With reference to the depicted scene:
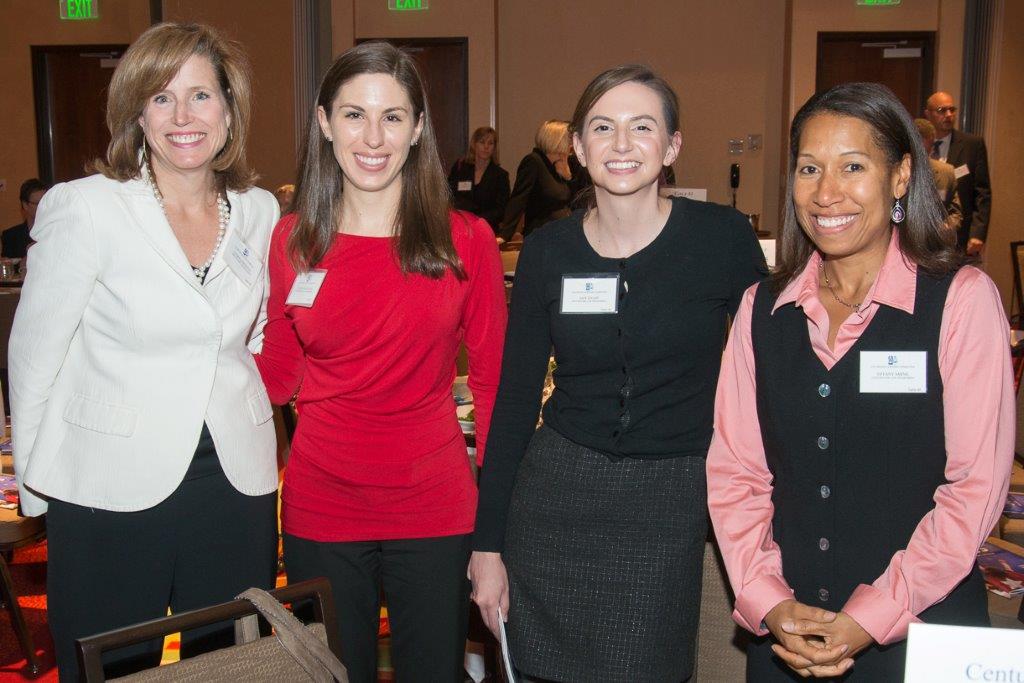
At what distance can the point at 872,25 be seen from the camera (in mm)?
9805

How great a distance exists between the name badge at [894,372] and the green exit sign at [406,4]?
934 centimetres

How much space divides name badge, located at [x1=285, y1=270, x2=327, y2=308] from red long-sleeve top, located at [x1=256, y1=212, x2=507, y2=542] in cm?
1

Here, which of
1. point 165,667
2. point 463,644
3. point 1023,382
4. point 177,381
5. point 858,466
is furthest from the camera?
point 1023,382

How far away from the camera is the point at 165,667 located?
1364 millimetres

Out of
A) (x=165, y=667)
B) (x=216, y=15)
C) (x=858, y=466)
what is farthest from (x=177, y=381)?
(x=216, y=15)

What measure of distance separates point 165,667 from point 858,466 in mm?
1070

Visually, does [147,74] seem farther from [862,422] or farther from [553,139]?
[553,139]

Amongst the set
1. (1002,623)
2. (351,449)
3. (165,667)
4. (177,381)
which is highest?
(177,381)

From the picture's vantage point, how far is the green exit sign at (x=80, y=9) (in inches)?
393

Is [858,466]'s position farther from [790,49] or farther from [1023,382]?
[790,49]

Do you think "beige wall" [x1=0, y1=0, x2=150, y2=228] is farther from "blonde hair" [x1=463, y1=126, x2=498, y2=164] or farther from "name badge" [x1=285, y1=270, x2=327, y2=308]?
"name badge" [x1=285, y1=270, x2=327, y2=308]

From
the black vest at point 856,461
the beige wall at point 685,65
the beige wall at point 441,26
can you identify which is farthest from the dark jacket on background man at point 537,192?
the black vest at point 856,461

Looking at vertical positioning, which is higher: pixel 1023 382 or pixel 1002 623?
pixel 1023 382

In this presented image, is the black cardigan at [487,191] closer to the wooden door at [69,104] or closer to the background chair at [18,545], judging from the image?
the wooden door at [69,104]
